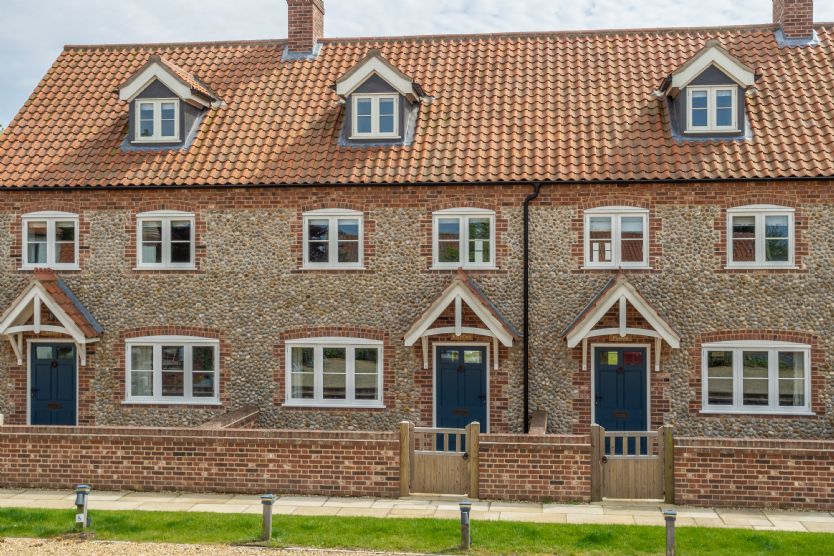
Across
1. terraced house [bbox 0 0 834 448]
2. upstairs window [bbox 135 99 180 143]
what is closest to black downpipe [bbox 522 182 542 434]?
terraced house [bbox 0 0 834 448]

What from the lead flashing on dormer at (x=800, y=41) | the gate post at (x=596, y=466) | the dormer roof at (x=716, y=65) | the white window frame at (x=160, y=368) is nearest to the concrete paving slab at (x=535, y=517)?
the gate post at (x=596, y=466)

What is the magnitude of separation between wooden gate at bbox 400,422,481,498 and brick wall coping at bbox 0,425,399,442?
0.33 m

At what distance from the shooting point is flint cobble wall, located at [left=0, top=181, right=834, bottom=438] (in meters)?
17.2

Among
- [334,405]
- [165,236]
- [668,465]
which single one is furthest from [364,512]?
[165,236]

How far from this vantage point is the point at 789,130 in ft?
59.9

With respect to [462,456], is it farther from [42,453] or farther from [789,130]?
[789,130]

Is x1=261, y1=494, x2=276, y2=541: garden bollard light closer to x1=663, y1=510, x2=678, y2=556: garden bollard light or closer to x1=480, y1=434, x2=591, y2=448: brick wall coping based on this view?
x1=480, y1=434, x2=591, y2=448: brick wall coping

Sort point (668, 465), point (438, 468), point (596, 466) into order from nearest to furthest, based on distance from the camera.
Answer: point (668, 465), point (596, 466), point (438, 468)

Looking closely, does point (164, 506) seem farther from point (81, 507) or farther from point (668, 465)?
point (668, 465)

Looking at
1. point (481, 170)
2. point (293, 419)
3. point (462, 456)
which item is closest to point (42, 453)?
point (293, 419)

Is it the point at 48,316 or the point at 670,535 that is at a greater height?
the point at 48,316

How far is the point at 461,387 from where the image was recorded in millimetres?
17984

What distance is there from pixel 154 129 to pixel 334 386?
25.0 ft

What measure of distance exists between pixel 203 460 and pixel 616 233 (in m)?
9.73
